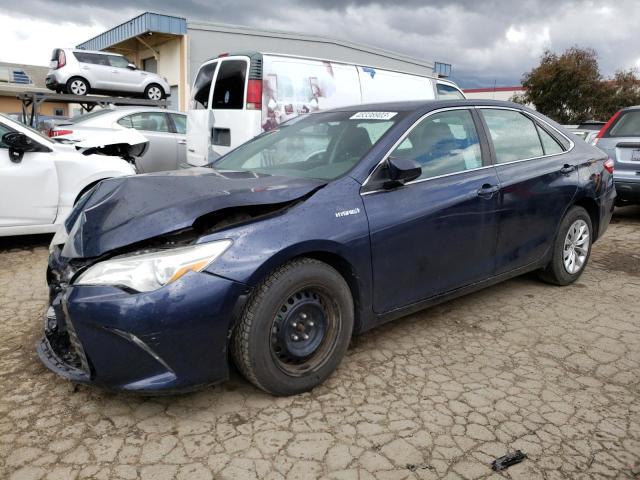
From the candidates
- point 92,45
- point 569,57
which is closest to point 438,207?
point 569,57

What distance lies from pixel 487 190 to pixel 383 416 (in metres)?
1.78

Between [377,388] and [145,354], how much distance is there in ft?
4.19

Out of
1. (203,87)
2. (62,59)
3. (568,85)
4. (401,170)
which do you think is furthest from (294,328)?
(568,85)

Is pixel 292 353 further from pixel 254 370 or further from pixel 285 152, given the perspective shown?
pixel 285 152

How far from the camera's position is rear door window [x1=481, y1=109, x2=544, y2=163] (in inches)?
152

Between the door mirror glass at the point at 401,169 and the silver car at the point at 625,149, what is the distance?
18.6ft

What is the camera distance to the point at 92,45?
26672mm

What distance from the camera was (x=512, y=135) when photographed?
4.05m

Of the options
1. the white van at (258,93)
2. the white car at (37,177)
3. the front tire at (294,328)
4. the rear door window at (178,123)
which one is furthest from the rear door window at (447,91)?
the front tire at (294,328)

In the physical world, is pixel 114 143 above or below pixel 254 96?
below

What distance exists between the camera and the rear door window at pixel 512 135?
387cm

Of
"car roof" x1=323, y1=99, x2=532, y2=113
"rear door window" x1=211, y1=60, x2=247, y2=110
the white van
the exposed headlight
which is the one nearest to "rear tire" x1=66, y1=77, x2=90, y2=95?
the white van

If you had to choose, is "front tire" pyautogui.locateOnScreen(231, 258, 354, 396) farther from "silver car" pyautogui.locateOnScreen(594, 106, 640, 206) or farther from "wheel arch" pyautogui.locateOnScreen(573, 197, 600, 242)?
"silver car" pyautogui.locateOnScreen(594, 106, 640, 206)

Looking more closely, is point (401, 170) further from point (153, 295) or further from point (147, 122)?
point (147, 122)
